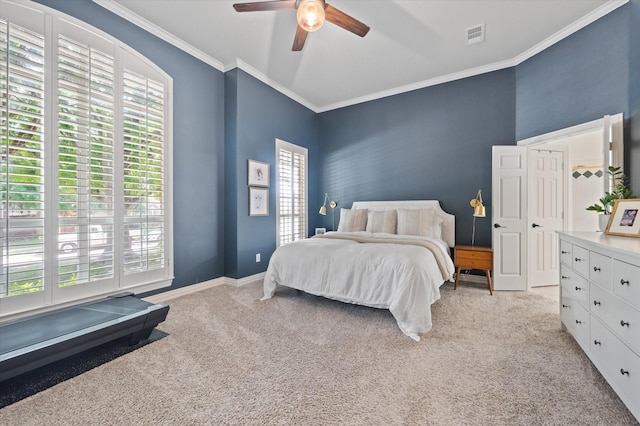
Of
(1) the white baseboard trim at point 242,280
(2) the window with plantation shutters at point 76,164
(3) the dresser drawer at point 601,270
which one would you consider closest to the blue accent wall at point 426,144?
(1) the white baseboard trim at point 242,280

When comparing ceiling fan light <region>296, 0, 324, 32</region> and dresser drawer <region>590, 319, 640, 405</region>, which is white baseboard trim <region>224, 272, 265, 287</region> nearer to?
ceiling fan light <region>296, 0, 324, 32</region>

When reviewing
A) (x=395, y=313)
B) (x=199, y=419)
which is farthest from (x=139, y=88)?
(x=395, y=313)

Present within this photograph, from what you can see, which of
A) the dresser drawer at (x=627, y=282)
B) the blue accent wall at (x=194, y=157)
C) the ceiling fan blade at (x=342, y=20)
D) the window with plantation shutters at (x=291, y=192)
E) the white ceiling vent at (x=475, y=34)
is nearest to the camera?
the dresser drawer at (x=627, y=282)

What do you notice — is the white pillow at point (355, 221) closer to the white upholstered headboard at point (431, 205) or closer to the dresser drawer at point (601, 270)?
the white upholstered headboard at point (431, 205)

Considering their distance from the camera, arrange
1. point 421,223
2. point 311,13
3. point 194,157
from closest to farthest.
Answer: point 311,13 < point 194,157 < point 421,223

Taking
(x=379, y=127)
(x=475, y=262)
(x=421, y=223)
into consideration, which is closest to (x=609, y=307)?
(x=475, y=262)

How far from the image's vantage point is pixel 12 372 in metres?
1.57

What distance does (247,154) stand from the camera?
4.05m

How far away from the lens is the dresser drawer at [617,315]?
135cm

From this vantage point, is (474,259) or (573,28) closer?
(573,28)

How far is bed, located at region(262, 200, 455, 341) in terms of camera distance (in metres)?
2.40

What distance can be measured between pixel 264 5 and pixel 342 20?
0.69 metres

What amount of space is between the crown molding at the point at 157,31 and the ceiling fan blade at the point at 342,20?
210 cm

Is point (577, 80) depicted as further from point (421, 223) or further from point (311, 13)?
point (311, 13)
